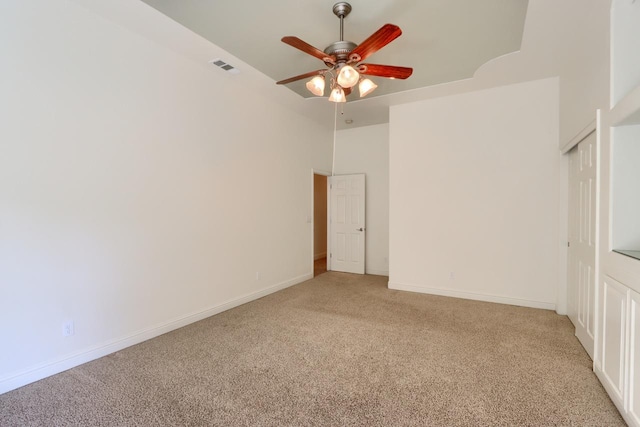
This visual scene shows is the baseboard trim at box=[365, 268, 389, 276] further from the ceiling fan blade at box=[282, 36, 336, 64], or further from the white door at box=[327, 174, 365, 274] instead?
the ceiling fan blade at box=[282, 36, 336, 64]

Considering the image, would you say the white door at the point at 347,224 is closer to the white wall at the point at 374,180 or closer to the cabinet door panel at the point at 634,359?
the white wall at the point at 374,180

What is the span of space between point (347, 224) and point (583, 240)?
380 centimetres

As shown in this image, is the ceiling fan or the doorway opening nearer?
the ceiling fan

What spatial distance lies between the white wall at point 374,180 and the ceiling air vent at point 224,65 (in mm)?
3025

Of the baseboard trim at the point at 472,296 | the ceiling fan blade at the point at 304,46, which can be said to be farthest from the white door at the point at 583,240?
the ceiling fan blade at the point at 304,46

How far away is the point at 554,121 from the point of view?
3.80 m

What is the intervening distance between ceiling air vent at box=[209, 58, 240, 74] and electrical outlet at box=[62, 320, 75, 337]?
2.94m

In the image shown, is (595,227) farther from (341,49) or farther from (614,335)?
(341,49)

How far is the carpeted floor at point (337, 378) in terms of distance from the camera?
1902mm

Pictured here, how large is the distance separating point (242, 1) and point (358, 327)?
132 inches

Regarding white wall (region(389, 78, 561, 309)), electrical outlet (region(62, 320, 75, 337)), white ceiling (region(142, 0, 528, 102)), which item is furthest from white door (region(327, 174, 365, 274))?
electrical outlet (region(62, 320, 75, 337))

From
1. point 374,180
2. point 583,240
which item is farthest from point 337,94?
point 374,180

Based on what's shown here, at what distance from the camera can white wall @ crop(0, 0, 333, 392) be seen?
2244 mm

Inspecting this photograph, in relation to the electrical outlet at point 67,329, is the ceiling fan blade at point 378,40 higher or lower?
higher
